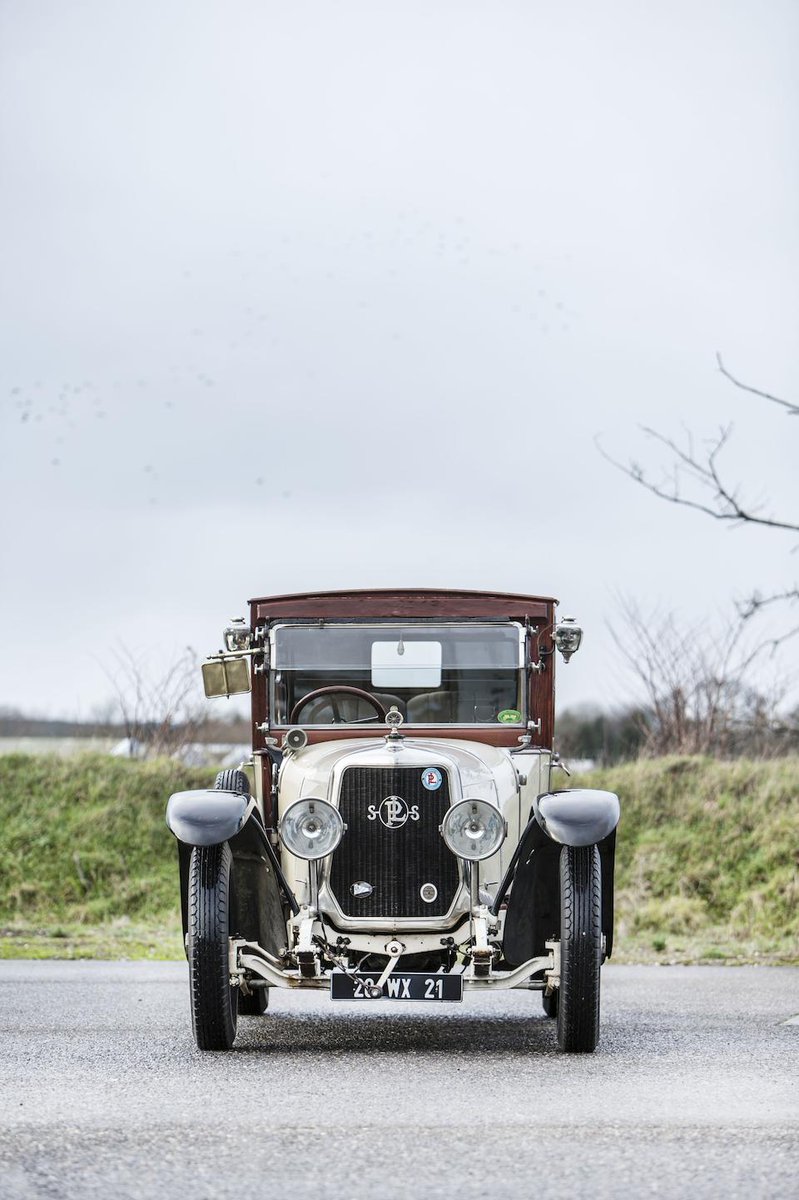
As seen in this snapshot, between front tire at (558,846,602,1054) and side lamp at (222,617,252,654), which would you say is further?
side lamp at (222,617,252,654)

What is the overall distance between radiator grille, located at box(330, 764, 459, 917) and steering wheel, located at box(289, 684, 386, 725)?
3.85 ft

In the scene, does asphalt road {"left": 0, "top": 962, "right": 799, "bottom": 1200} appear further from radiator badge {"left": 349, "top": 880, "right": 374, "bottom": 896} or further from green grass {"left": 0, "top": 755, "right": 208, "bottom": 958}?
green grass {"left": 0, "top": 755, "right": 208, "bottom": 958}

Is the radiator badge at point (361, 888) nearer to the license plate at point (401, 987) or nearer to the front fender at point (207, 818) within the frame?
the license plate at point (401, 987)

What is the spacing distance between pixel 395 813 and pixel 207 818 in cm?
94

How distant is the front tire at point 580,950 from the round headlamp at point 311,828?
1.13 m

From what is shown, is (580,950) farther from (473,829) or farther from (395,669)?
(395,669)

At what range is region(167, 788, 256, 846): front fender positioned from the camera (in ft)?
24.4

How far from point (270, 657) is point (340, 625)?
45cm

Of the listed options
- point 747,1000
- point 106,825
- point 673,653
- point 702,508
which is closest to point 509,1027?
point 747,1000

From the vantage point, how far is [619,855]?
18.8 m

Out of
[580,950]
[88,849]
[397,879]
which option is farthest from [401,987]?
[88,849]

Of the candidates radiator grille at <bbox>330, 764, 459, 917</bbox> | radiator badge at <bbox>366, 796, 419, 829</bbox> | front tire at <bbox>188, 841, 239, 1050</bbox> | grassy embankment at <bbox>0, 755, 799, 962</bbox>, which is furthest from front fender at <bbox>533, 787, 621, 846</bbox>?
grassy embankment at <bbox>0, 755, 799, 962</bbox>

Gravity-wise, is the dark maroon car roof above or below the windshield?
above

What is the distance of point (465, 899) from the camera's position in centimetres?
774
